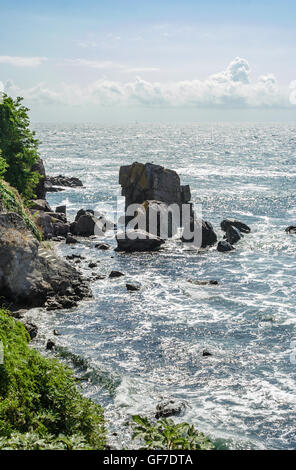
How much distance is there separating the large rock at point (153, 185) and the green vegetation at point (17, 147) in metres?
17.8

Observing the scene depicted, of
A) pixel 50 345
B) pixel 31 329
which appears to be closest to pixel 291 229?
pixel 50 345

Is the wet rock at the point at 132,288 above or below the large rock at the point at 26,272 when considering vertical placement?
below

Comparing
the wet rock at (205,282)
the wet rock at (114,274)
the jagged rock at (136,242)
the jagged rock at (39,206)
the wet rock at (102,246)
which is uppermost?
the jagged rock at (39,206)

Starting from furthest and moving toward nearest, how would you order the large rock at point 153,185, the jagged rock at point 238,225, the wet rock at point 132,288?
the large rock at point 153,185
the jagged rock at point 238,225
the wet rock at point 132,288

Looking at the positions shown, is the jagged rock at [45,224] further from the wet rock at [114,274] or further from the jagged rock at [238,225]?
the jagged rock at [238,225]

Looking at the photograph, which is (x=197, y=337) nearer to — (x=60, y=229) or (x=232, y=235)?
(x=232, y=235)

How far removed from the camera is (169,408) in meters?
20.9

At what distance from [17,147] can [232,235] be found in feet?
80.3

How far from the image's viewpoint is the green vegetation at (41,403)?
1541 centimetres

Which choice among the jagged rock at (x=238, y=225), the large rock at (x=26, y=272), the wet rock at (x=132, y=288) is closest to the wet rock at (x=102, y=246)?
the wet rock at (x=132, y=288)

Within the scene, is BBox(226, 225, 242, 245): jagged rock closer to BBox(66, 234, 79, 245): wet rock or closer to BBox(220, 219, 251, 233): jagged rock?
BBox(220, 219, 251, 233): jagged rock

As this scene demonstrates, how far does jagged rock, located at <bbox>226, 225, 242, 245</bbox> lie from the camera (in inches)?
2026

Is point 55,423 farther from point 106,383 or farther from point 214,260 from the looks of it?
point 214,260

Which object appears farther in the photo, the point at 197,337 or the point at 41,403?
the point at 197,337
